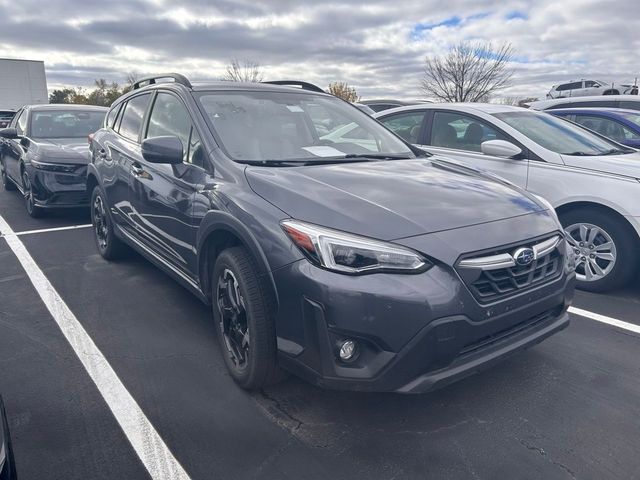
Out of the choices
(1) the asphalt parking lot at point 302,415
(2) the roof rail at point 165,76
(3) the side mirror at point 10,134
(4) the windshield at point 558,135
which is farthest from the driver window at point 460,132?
(3) the side mirror at point 10,134

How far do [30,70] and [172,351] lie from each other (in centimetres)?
4756

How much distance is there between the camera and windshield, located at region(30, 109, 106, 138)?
24.7ft

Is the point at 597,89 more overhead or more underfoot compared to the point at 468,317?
more overhead

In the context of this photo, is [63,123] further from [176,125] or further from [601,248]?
[601,248]

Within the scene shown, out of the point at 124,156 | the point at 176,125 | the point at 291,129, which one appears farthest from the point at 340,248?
the point at 124,156

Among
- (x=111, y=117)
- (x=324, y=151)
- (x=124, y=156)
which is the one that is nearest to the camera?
(x=324, y=151)

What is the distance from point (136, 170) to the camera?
4.00 meters

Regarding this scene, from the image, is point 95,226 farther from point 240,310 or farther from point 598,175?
point 598,175

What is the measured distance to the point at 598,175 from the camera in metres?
4.36

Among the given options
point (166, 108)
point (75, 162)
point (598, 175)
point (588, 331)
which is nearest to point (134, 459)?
point (166, 108)

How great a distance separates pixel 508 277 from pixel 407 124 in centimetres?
410

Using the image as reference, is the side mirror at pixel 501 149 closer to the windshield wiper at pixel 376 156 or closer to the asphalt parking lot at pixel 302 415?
the windshield wiper at pixel 376 156

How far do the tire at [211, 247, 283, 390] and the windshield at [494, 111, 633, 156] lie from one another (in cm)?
356

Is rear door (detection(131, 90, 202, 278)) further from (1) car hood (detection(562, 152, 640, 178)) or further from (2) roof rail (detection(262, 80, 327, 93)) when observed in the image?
(1) car hood (detection(562, 152, 640, 178))
